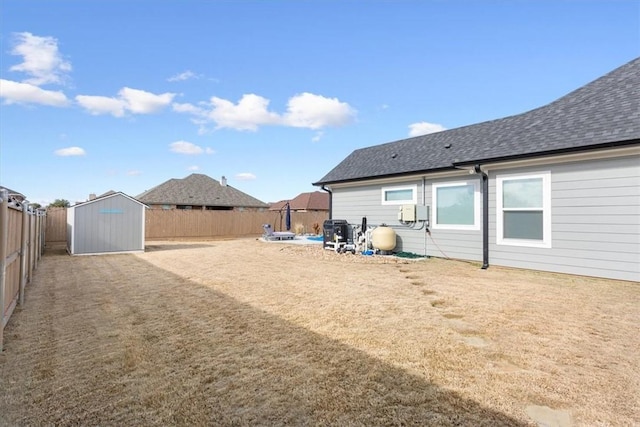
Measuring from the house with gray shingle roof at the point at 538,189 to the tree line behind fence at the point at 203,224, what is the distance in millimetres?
13389

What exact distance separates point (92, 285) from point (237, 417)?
6.23 meters

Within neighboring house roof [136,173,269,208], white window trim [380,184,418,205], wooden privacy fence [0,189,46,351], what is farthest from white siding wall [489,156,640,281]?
neighboring house roof [136,173,269,208]

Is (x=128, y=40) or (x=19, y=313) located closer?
(x=19, y=313)

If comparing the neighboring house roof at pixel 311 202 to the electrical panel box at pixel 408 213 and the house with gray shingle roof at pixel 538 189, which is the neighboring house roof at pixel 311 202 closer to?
the house with gray shingle roof at pixel 538 189

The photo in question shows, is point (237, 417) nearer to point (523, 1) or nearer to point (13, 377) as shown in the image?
point (13, 377)

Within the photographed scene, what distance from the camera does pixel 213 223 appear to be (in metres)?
21.9

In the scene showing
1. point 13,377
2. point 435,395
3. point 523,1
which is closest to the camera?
point 435,395

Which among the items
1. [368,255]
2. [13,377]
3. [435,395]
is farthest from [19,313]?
[368,255]

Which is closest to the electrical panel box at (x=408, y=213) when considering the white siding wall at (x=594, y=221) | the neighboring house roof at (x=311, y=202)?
the white siding wall at (x=594, y=221)

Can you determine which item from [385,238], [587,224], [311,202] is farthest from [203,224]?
[311,202]

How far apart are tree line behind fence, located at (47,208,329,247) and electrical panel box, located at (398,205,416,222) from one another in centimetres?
1289

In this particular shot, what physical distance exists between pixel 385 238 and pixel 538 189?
179 inches

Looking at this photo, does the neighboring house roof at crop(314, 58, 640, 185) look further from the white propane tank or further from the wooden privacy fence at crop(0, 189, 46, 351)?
the wooden privacy fence at crop(0, 189, 46, 351)

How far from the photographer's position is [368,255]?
1111 centimetres
